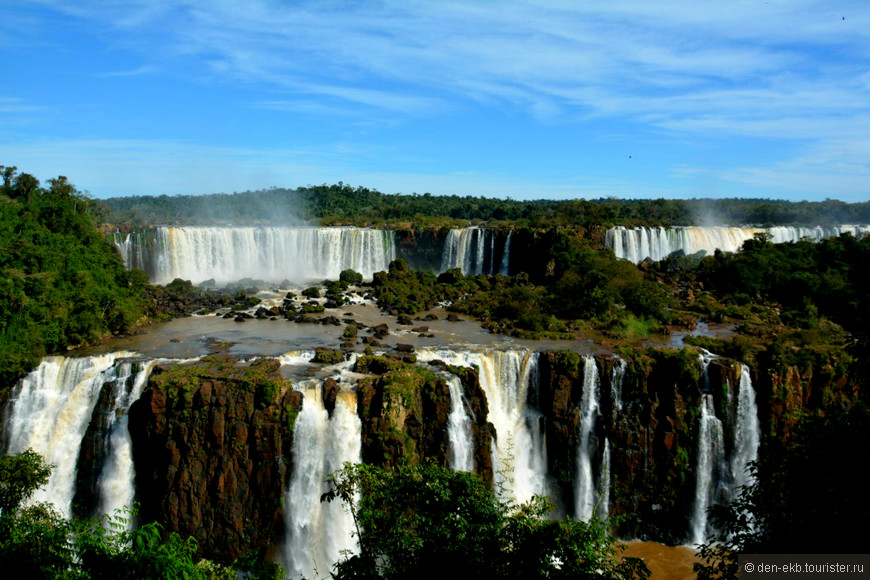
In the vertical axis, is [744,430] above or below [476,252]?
below

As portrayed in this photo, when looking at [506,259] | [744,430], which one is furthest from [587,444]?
[506,259]

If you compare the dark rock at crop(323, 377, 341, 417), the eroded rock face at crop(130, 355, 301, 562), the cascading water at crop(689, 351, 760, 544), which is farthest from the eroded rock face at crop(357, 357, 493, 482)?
the cascading water at crop(689, 351, 760, 544)

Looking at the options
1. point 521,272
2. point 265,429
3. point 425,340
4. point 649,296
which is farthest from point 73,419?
point 521,272

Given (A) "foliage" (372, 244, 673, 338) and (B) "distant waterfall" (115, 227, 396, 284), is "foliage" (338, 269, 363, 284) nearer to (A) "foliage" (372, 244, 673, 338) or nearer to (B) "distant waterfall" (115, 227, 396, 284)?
(B) "distant waterfall" (115, 227, 396, 284)

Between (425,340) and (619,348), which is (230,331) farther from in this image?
(619,348)

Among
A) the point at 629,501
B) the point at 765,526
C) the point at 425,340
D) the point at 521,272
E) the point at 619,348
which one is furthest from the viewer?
the point at 521,272

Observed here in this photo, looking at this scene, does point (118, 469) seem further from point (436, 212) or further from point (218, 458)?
point (436, 212)

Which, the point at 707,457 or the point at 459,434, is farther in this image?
the point at 707,457
